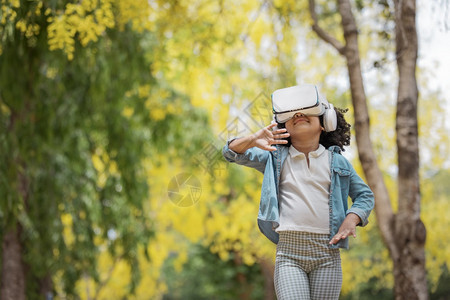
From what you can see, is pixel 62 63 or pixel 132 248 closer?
pixel 62 63

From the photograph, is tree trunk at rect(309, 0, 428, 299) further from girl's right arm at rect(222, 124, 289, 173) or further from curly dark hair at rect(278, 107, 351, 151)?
girl's right arm at rect(222, 124, 289, 173)

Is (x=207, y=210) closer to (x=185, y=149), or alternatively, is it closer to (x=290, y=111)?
(x=185, y=149)

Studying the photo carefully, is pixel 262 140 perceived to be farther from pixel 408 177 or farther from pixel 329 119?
pixel 408 177

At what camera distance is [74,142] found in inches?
269

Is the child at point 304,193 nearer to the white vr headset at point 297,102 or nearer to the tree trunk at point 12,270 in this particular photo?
the white vr headset at point 297,102

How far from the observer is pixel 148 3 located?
18.1 feet

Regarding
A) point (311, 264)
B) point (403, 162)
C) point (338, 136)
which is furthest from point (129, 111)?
point (311, 264)

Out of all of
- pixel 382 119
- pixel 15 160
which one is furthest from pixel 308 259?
pixel 382 119

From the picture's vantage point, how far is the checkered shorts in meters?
2.17

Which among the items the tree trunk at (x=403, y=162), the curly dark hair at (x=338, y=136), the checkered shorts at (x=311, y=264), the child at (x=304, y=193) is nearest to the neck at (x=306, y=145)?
the child at (x=304, y=193)

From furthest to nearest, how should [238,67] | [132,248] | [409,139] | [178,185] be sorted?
[238,67] → [132,248] → [409,139] → [178,185]

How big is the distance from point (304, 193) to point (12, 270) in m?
4.51

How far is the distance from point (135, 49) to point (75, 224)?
2.22 meters

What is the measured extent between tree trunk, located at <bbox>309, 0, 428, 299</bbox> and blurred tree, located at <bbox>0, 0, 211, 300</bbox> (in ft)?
6.97
